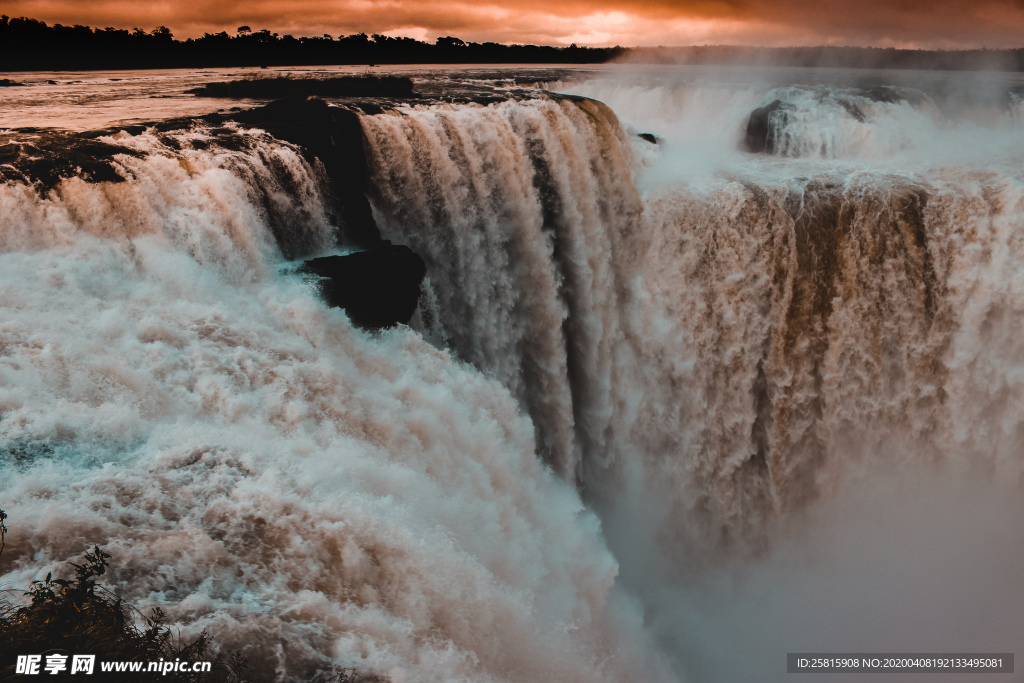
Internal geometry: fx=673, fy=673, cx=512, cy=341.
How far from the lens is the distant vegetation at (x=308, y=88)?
42.9ft

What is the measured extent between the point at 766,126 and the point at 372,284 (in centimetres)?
1147

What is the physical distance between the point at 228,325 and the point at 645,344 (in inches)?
268

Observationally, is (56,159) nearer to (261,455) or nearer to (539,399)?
(261,455)

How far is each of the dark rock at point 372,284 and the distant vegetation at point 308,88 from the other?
19.9 ft

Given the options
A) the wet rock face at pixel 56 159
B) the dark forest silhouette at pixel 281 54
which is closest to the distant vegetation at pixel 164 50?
the dark forest silhouette at pixel 281 54

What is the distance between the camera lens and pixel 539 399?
1023 cm

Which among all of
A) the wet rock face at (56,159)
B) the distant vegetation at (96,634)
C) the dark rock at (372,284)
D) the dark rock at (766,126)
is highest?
the dark rock at (766,126)

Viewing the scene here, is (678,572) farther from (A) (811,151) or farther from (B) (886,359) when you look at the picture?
(A) (811,151)

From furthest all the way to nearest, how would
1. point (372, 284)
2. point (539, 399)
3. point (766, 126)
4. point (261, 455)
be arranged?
point (766, 126) → point (539, 399) → point (372, 284) → point (261, 455)

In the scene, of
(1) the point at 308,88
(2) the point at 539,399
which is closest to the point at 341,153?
(2) the point at 539,399

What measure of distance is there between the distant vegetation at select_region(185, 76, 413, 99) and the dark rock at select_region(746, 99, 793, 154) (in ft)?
25.2

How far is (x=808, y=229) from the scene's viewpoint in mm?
10328

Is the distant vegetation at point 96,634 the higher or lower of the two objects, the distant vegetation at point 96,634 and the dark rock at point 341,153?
the lower

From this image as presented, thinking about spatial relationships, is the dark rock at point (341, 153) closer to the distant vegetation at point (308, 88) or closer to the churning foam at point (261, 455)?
the churning foam at point (261, 455)
